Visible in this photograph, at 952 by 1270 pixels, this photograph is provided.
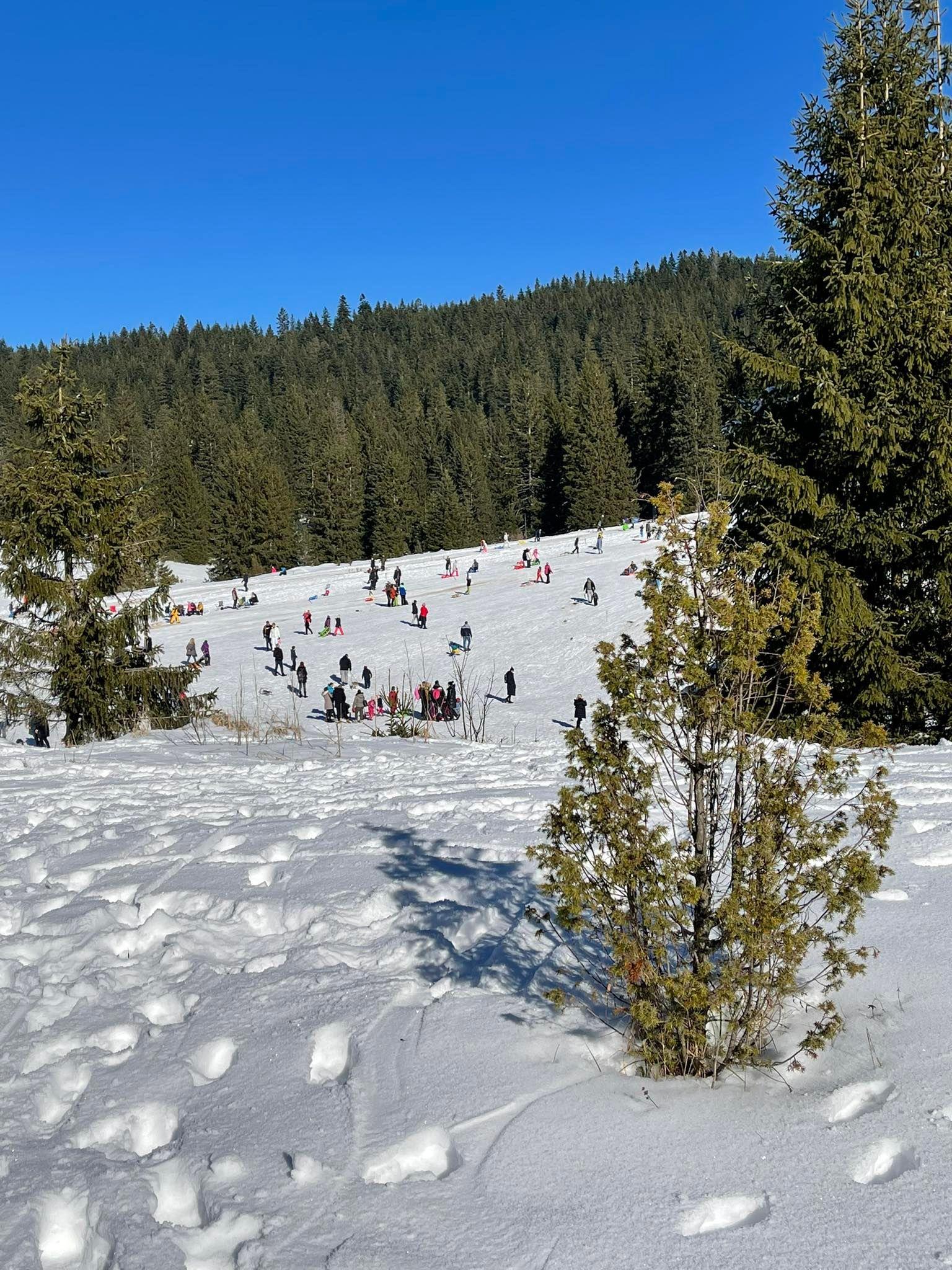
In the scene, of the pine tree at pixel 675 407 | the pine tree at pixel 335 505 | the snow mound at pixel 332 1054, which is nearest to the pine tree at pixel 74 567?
the snow mound at pixel 332 1054

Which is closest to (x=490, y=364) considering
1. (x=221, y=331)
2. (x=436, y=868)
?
(x=221, y=331)

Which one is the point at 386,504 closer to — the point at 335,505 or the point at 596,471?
the point at 335,505

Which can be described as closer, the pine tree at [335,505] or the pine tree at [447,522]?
the pine tree at [447,522]

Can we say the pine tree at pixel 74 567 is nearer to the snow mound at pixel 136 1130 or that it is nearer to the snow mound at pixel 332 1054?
the snow mound at pixel 332 1054

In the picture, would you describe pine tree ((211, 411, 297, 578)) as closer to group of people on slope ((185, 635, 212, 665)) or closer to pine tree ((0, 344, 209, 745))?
group of people on slope ((185, 635, 212, 665))

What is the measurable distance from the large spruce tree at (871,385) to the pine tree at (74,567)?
35.0 ft

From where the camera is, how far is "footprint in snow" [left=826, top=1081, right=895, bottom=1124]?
10.5 feet

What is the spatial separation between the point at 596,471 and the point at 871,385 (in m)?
56.8

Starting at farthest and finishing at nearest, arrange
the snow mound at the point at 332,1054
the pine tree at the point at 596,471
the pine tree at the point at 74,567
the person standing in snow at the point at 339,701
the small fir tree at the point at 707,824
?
1. the pine tree at the point at 596,471
2. the person standing in snow at the point at 339,701
3. the pine tree at the point at 74,567
4. the snow mound at the point at 332,1054
5. the small fir tree at the point at 707,824

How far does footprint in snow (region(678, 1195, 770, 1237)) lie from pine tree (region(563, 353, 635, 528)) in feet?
213

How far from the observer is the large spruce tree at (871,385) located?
11.7m

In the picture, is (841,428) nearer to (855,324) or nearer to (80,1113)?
(855,324)

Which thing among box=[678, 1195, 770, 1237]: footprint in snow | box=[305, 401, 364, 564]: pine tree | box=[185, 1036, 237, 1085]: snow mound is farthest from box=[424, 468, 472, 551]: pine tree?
box=[678, 1195, 770, 1237]: footprint in snow

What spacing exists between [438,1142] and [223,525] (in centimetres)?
6882
